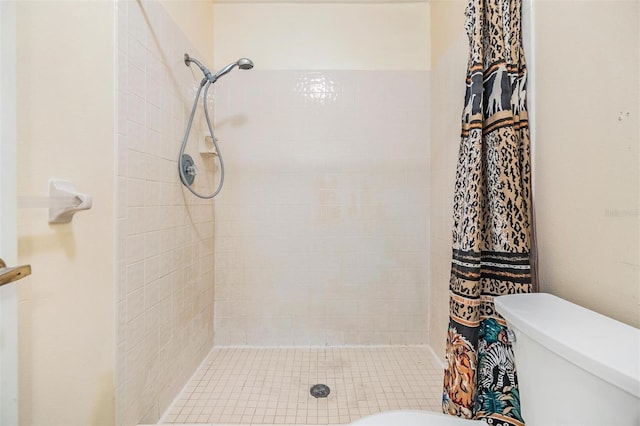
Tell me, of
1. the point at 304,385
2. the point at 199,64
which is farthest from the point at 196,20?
the point at 304,385

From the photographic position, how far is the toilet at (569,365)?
51 centimetres

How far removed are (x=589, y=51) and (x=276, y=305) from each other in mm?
1837

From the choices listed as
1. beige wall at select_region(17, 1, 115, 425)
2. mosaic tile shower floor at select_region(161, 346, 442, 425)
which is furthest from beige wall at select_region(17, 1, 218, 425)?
mosaic tile shower floor at select_region(161, 346, 442, 425)

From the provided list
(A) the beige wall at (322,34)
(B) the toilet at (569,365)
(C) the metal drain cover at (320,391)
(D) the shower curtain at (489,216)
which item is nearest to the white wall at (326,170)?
(A) the beige wall at (322,34)

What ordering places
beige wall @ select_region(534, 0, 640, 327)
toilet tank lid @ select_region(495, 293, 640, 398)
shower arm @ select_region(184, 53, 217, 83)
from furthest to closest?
shower arm @ select_region(184, 53, 217, 83)
beige wall @ select_region(534, 0, 640, 327)
toilet tank lid @ select_region(495, 293, 640, 398)

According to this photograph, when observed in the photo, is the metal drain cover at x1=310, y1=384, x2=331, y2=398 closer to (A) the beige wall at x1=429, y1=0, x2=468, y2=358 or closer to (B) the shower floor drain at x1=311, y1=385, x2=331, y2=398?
(B) the shower floor drain at x1=311, y1=385, x2=331, y2=398

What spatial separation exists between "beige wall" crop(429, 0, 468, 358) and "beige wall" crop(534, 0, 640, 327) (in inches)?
24.3

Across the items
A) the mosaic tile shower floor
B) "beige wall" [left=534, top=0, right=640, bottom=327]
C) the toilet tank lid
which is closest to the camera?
the toilet tank lid

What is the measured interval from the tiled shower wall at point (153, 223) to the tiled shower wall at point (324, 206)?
0.33m

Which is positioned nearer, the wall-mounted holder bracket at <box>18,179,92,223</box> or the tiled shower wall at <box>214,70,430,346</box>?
the wall-mounted holder bracket at <box>18,179,92,223</box>

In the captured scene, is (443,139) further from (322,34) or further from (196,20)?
(196,20)

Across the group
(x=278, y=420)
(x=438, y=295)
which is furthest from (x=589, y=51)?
(x=278, y=420)

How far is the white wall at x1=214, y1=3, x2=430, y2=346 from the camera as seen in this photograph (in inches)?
75.8

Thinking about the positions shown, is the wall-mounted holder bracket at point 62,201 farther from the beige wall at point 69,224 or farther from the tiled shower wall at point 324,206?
the tiled shower wall at point 324,206
